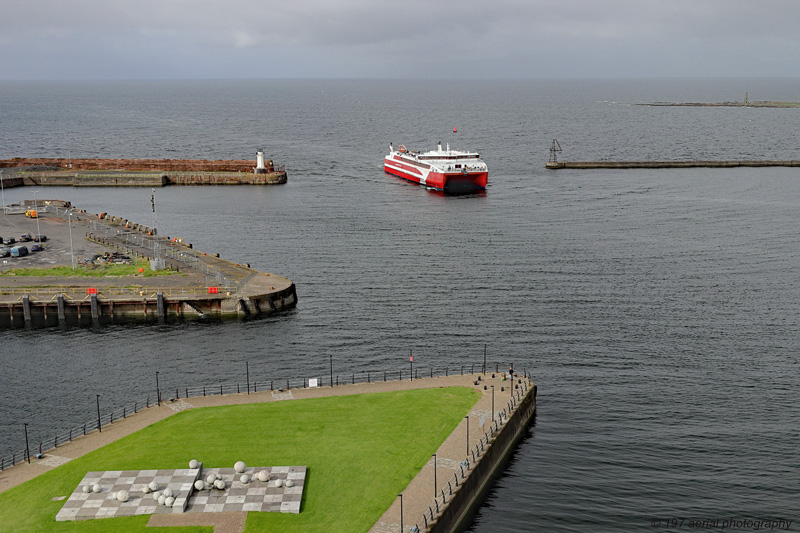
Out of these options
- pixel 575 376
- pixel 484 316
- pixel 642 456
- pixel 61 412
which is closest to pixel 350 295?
pixel 484 316

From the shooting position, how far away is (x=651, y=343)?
280ft

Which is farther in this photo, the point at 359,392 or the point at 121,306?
the point at 121,306

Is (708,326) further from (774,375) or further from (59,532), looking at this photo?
(59,532)

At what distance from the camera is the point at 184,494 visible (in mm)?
49781

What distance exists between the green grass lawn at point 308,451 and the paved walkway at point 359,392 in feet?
2.37

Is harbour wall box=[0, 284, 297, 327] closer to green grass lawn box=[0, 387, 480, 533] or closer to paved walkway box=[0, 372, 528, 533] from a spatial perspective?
paved walkway box=[0, 372, 528, 533]

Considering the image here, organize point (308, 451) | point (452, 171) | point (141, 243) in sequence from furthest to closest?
point (452, 171) → point (141, 243) → point (308, 451)

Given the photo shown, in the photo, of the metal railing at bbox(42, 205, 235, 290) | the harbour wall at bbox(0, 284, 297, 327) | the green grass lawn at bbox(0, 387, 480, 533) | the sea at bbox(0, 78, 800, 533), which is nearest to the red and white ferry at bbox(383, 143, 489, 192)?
the sea at bbox(0, 78, 800, 533)

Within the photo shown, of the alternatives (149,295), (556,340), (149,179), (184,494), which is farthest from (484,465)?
(149,179)

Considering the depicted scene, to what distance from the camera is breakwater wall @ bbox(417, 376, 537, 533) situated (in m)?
50.8

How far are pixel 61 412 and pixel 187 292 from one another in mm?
29540

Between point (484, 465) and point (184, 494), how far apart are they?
20.4 metres

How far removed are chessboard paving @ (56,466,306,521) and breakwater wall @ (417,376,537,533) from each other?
8611 mm

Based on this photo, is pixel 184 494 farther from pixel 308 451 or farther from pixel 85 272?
pixel 85 272
